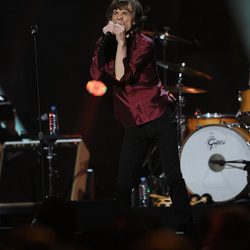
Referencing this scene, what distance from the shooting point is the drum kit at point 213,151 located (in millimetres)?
8031

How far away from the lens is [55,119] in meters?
8.31

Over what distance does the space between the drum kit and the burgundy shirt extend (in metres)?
2.69

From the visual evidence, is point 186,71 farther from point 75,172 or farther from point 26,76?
point 26,76

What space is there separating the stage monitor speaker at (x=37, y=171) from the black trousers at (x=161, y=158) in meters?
3.14

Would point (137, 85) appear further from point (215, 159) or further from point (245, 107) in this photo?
point (215, 159)

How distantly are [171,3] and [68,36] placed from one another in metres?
1.59

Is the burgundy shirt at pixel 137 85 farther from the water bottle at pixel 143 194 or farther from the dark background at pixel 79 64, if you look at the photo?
the dark background at pixel 79 64

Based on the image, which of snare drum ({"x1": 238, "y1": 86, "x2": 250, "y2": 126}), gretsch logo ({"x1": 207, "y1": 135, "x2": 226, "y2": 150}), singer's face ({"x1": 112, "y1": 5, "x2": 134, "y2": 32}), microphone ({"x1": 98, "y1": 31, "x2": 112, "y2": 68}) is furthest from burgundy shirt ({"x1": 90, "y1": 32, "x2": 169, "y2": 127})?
gretsch logo ({"x1": 207, "y1": 135, "x2": 226, "y2": 150})

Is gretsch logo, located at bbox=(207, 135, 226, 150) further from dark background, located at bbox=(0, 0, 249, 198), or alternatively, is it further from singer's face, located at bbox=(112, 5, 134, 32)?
singer's face, located at bbox=(112, 5, 134, 32)

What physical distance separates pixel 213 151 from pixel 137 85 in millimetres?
3245

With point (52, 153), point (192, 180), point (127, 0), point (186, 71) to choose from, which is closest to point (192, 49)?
point (186, 71)

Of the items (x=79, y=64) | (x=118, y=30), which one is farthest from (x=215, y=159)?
(x=118, y=30)

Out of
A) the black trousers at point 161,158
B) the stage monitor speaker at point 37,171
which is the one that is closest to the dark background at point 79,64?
the stage monitor speaker at point 37,171

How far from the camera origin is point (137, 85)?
17.1 ft
